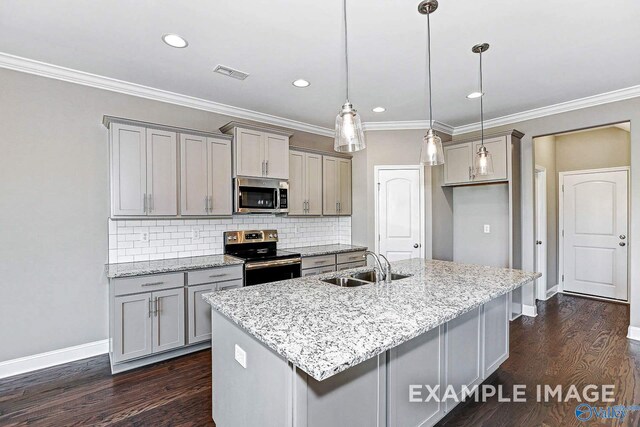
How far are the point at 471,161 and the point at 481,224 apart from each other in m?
0.97

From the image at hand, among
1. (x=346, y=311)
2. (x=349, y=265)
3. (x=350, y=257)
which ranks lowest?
(x=349, y=265)

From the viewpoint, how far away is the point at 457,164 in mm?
4637

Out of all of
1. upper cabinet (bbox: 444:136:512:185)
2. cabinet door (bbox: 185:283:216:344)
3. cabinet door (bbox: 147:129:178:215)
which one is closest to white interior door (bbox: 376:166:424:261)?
upper cabinet (bbox: 444:136:512:185)

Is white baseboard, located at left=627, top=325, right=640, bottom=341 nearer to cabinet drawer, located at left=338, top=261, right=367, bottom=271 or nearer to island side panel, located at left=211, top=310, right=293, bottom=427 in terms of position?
cabinet drawer, located at left=338, top=261, right=367, bottom=271

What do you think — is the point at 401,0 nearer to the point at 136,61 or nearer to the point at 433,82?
the point at 433,82

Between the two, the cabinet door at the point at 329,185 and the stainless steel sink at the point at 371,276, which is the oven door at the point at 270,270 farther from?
the stainless steel sink at the point at 371,276

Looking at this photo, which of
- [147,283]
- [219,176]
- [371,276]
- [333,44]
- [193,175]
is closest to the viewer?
[333,44]

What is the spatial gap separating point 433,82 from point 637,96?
2242 mm

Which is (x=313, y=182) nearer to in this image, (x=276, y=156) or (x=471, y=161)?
(x=276, y=156)

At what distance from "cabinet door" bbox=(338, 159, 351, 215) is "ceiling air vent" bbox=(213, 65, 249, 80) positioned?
2.08 metres

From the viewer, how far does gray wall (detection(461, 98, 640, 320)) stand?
351cm

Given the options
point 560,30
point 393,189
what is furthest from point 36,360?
point 560,30

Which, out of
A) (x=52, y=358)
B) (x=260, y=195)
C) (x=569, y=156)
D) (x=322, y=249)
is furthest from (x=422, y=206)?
(x=52, y=358)

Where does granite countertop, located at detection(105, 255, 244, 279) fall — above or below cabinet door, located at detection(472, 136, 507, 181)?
below
